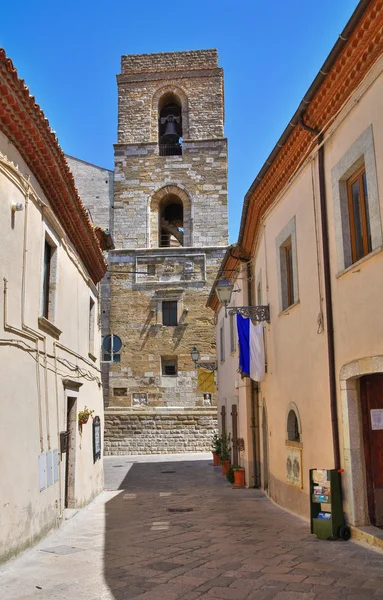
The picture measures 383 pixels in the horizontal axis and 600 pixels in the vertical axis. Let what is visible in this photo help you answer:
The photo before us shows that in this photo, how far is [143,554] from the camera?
6875 mm

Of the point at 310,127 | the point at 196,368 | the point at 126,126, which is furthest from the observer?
the point at 126,126

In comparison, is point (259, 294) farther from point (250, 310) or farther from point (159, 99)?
point (159, 99)

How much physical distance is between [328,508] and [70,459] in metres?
5.04

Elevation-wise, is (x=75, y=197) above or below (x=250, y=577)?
above

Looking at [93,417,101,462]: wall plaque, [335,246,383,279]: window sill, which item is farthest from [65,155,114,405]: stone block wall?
[335,246,383,279]: window sill

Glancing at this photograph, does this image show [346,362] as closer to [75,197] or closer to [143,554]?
[143,554]

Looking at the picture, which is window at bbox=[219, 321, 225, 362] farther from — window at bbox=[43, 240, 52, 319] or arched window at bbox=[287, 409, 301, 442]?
window at bbox=[43, 240, 52, 319]

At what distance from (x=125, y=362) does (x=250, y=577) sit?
66.8 feet

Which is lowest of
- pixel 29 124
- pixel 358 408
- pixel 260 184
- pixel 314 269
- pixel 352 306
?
pixel 358 408

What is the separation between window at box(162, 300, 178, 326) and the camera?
26.1m

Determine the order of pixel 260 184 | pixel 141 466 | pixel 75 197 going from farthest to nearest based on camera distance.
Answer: pixel 141 466
pixel 260 184
pixel 75 197

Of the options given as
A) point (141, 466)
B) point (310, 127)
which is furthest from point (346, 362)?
point (141, 466)

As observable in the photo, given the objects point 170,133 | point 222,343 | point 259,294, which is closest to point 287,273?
point 259,294

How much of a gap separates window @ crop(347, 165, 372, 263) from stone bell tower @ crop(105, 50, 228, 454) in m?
18.7
